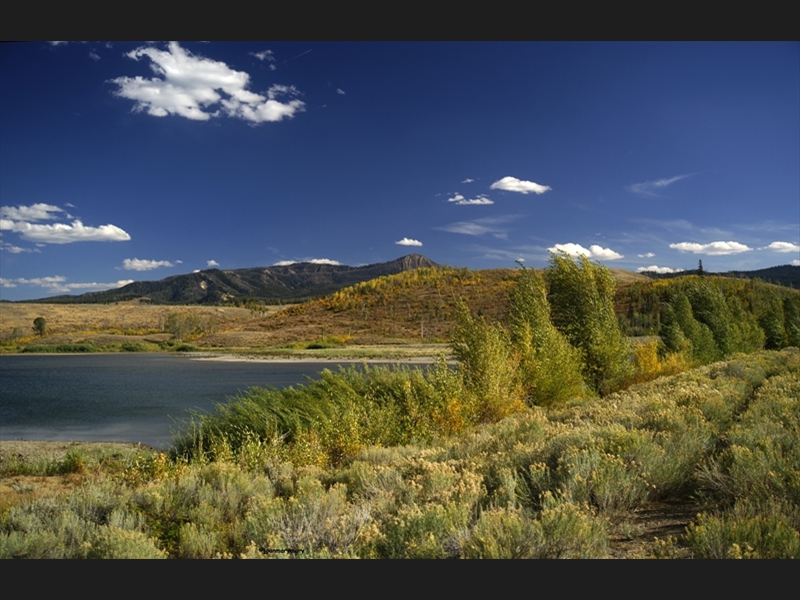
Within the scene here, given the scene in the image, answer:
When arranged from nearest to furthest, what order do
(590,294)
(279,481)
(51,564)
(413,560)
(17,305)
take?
(413,560)
(51,564)
(279,481)
(590,294)
(17,305)

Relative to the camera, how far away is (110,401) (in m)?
35.5

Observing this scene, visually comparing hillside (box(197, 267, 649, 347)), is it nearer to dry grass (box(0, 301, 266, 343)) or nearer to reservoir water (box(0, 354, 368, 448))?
dry grass (box(0, 301, 266, 343))

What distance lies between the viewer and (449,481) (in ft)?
20.3

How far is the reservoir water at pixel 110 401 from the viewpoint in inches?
991

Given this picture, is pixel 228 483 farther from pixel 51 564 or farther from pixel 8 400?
pixel 8 400

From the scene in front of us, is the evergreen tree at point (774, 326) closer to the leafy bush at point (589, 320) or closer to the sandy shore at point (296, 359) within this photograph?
the sandy shore at point (296, 359)

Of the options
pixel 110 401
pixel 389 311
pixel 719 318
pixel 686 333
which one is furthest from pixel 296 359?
pixel 719 318

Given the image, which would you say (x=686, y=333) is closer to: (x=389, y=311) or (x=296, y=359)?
(x=296, y=359)

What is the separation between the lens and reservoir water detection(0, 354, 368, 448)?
82.6 ft

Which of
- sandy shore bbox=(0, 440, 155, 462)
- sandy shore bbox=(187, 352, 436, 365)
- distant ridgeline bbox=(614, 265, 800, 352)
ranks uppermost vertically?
distant ridgeline bbox=(614, 265, 800, 352)

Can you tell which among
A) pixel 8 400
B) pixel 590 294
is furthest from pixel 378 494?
pixel 8 400

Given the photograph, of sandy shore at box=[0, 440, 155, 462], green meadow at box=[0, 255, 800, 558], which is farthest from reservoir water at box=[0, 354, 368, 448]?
green meadow at box=[0, 255, 800, 558]

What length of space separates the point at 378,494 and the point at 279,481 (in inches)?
77.2

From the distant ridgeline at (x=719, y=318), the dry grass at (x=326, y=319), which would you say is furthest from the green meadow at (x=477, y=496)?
the dry grass at (x=326, y=319)
